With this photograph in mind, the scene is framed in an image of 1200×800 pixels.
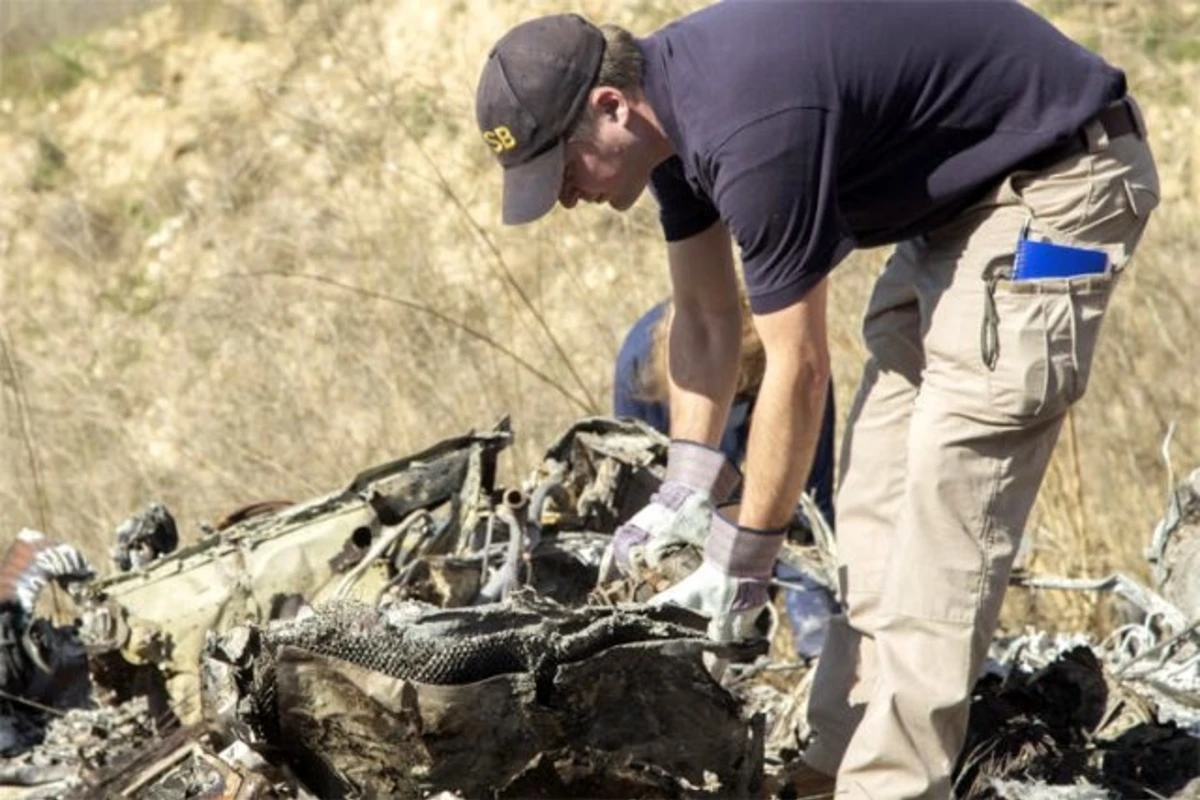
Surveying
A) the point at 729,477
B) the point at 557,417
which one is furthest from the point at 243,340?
the point at 729,477

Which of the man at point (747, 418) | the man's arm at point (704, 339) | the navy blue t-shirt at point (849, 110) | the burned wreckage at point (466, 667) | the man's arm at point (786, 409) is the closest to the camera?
the burned wreckage at point (466, 667)

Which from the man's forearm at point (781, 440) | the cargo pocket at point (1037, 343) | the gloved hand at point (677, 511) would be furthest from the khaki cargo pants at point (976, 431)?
the gloved hand at point (677, 511)

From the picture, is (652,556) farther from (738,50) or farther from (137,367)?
(137,367)

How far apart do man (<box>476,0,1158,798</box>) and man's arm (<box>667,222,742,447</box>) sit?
0.38 m

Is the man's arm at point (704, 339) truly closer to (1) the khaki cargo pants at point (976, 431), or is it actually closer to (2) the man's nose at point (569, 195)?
(2) the man's nose at point (569, 195)

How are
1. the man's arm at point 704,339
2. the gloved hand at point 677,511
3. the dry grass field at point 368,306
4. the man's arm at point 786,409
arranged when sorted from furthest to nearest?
the dry grass field at point 368,306 → the man's arm at point 704,339 → the gloved hand at point 677,511 → the man's arm at point 786,409

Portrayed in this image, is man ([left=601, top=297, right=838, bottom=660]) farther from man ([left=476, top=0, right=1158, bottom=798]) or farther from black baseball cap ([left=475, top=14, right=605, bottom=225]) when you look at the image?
black baseball cap ([left=475, top=14, right=605, bottom=225])

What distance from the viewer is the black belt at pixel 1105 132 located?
388 cm

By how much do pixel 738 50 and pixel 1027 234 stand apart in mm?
711

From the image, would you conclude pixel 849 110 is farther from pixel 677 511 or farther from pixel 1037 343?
pixel 677 511

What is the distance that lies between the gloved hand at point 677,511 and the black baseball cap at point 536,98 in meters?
0.77

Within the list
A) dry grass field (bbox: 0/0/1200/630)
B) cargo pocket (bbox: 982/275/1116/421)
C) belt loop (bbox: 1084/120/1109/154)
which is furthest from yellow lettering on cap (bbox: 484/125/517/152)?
dry grass field (bbox: 0/0/1200/630)

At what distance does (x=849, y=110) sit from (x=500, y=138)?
0.72 m

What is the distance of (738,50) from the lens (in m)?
3.67
